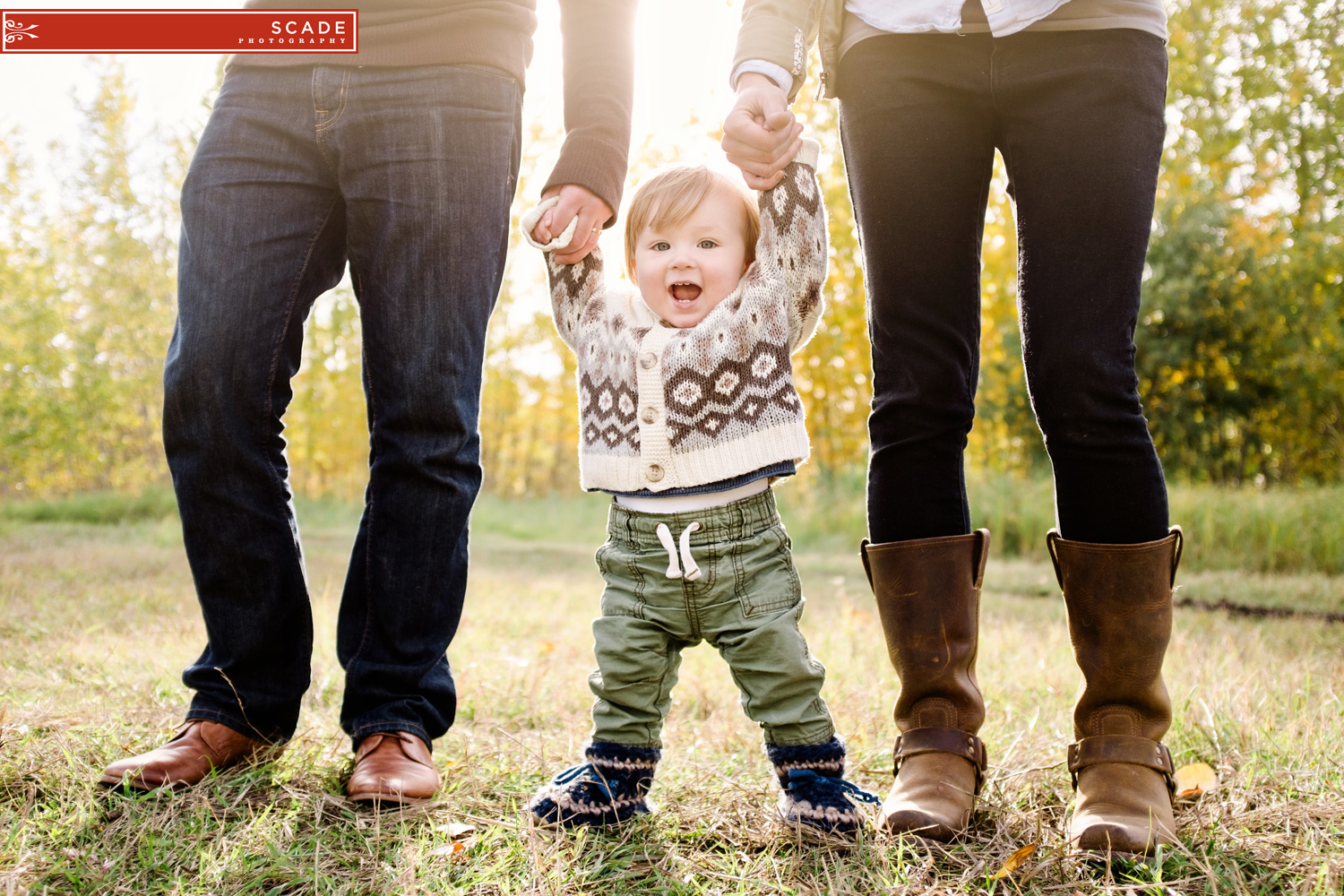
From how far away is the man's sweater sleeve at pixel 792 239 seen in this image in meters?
1.57

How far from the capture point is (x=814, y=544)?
5812 mm

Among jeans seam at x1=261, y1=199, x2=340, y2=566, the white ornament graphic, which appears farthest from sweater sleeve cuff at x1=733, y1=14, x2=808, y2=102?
the white ornament graphic

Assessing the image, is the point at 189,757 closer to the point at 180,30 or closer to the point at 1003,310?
the point at 180,30

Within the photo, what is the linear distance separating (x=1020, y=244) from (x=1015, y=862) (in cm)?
90

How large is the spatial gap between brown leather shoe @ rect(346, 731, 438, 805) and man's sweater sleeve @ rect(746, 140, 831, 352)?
932mm

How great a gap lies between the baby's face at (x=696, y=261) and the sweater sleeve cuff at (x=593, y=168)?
0.32ft

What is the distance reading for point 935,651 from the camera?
1.49 m

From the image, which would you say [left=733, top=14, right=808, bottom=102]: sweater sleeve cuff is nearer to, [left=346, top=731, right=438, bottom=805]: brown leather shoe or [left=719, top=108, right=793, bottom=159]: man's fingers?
[left=719, top=108, right=793, bottom=159]: man's fingers

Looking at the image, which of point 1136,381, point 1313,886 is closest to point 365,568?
point 1136,381

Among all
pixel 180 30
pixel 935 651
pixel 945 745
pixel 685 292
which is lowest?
pixel 945 745

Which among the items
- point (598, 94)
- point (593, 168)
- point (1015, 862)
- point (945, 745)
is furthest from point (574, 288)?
point (1015, 862)

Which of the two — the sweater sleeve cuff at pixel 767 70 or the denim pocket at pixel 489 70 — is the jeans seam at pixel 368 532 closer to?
the denim pocket at pixel 489 70

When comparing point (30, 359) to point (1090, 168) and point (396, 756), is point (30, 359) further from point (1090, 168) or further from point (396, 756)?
point (1090, 168)

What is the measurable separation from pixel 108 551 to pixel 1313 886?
207 inches
